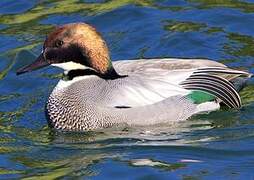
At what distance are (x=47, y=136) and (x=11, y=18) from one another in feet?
12.0

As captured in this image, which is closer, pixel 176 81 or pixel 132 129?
pixel 132 129

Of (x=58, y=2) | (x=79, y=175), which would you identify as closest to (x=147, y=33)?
(x=58, y=2)

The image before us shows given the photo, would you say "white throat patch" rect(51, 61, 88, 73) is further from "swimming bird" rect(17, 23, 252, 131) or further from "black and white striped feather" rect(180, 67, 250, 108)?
"black and white striped feather" rect(180, 67, 250, 108)

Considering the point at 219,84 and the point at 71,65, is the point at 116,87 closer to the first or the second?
the point at 71,65

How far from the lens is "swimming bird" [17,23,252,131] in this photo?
9555mm

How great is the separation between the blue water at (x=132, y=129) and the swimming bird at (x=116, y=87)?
129 mm

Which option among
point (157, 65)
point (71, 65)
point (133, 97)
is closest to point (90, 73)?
point (71, 65)

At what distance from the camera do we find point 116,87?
9.58 meters

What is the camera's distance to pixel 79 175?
27.1 ft

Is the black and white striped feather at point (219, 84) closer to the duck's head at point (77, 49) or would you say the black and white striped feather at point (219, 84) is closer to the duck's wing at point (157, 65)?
the duck's wing at point (157, 65)

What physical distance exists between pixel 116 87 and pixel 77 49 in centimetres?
55

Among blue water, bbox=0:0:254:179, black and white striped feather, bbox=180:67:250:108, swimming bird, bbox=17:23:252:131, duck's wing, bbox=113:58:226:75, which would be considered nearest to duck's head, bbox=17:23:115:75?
swimming bird, bbox=17:23:252:131

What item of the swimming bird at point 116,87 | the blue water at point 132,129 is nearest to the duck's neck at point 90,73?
the swimming bird at point 116,87

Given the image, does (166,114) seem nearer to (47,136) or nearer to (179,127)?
(179,127)
